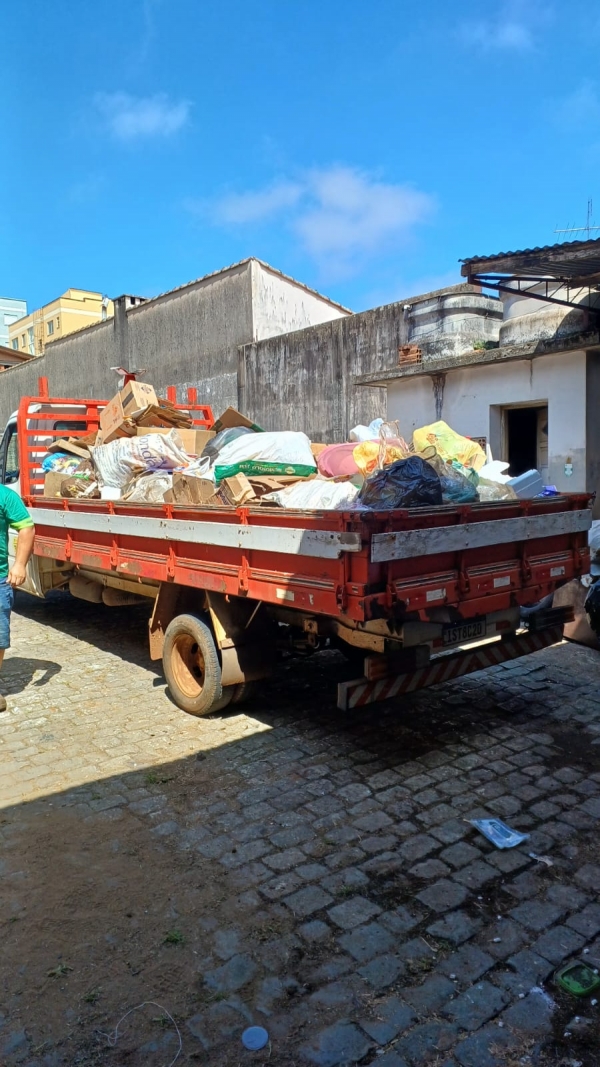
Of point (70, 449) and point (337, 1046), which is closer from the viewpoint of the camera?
point (337, 1046)

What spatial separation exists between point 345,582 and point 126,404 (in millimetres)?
3972

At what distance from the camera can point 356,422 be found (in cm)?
1230

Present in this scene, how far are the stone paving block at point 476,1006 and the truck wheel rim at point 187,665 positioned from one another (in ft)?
9.55

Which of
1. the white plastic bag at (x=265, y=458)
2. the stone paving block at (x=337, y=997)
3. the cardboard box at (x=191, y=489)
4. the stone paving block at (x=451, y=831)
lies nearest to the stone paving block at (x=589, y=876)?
the stone paving block at (x=451, y=831)

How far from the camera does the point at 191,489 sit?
474 centimetres

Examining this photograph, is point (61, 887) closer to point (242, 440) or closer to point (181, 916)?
point (181, 916)

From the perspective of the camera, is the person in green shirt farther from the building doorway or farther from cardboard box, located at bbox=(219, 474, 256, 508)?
the building doorway

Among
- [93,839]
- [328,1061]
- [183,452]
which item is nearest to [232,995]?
[328,1061]

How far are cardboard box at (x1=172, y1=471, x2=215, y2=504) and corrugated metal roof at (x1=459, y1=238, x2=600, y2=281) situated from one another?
4383mm

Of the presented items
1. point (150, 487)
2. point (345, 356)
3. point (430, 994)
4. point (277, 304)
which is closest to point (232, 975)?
point (430, 994)

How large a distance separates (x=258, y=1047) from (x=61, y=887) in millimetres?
1204

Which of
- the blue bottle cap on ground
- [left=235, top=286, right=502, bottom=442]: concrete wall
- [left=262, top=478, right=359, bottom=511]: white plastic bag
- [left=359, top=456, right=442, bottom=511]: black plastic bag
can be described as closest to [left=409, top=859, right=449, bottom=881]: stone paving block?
the blue bottle cap on ground

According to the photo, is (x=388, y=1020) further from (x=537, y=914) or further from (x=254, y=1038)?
(x=537, y=914)

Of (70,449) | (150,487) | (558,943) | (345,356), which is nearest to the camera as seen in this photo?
(558,943)
